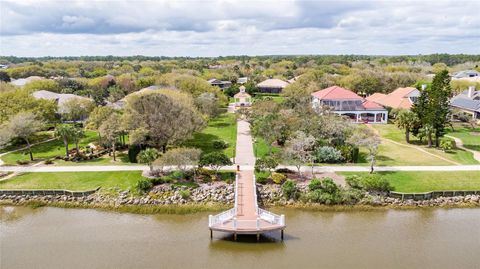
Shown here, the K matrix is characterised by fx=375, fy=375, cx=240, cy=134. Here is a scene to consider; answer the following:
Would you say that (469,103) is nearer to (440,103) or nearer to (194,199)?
(440,103)

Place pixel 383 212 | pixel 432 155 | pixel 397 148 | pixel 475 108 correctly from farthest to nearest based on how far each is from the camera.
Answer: pixel 475 108, pixel 397 148, pixel 432 155, pixel 383 212

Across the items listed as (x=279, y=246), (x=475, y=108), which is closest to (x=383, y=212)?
(x=279, y=246)

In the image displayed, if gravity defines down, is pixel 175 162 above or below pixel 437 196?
above

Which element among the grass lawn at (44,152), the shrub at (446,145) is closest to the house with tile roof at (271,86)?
the grass lawn at (44,152)

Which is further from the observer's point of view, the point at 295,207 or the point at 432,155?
the point at 432,155

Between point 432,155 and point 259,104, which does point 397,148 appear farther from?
point 259,104

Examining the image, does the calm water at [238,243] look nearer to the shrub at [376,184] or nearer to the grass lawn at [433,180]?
the shrub at [376,184]
